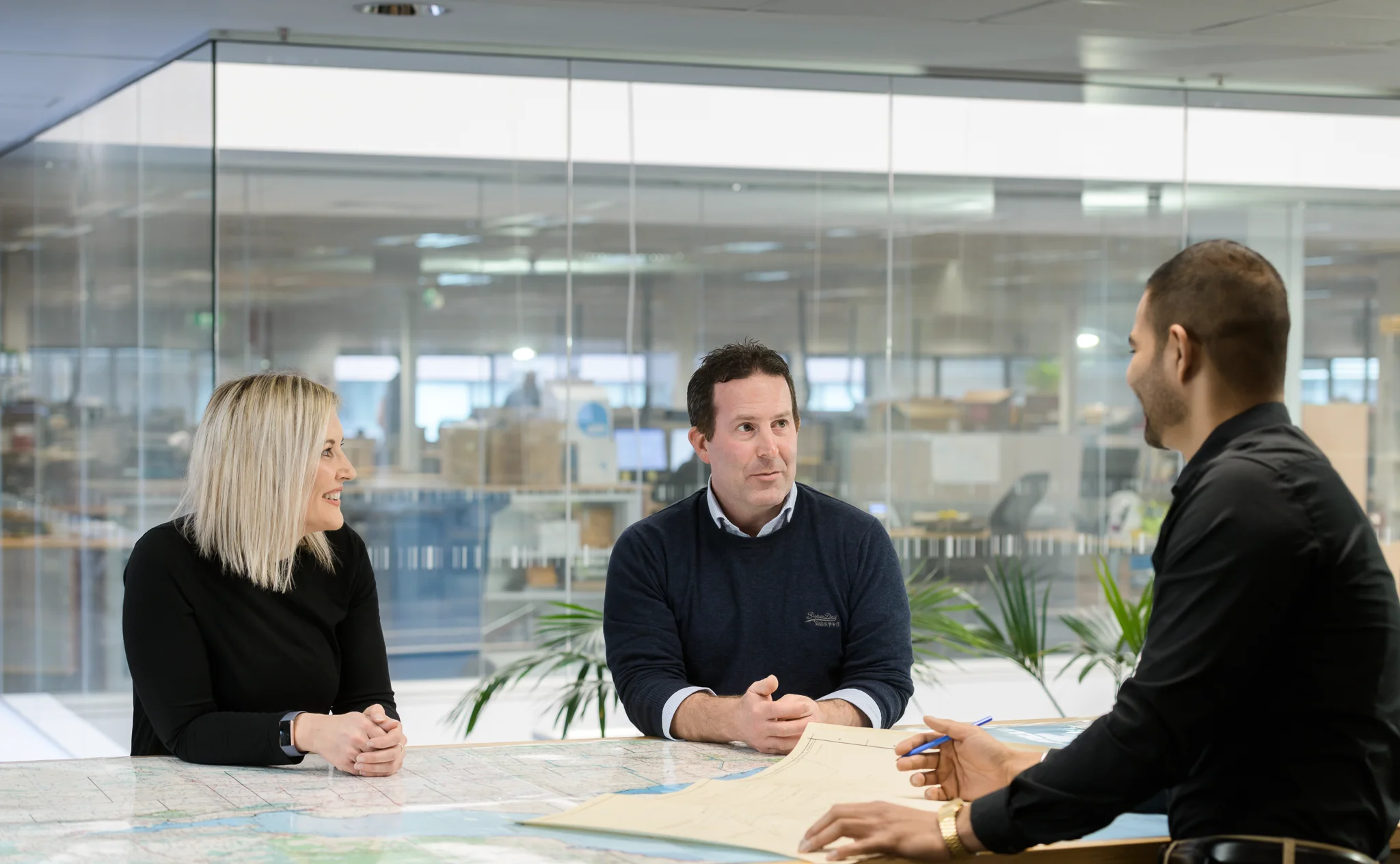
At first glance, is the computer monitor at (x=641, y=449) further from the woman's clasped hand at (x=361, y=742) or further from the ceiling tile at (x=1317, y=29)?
the woman's clasped hand at (x=361, y=742)

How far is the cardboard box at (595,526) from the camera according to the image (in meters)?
6.05

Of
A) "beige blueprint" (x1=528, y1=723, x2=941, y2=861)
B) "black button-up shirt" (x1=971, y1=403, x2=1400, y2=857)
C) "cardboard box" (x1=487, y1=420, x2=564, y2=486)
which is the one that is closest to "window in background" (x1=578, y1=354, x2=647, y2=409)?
"cardboard box" (x1=487, y1=420, x2=564, y2=486)

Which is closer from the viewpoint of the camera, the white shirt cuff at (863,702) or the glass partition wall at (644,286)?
the white shirt cuff at (863,702)

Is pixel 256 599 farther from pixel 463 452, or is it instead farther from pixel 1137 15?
pixel 1137 15

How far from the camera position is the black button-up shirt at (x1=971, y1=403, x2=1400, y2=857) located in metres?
1.70

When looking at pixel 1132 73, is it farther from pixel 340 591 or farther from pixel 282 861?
pixel 282 861

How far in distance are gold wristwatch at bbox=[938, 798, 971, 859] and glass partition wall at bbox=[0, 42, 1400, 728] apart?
422 centimetres

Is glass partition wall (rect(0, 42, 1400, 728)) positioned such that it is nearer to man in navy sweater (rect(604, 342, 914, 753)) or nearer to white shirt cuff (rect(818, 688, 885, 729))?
man in navy sweater (rect(604, 342, 914, 753))

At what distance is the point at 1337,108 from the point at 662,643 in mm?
5258

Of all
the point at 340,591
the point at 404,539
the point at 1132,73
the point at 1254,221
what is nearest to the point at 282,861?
the point at 340,591

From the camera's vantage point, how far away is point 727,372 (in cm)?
304

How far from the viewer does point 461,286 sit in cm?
593

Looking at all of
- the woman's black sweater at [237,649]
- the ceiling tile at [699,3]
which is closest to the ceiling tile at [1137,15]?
the ceiling tile at [699,3]

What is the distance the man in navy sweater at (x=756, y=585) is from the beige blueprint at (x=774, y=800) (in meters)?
0.38
